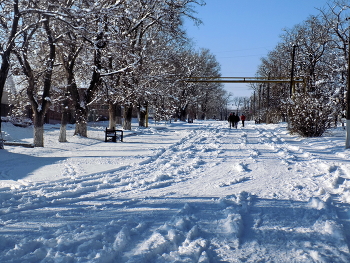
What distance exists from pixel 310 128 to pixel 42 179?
55.3 ft

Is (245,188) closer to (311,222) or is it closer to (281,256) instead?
(311,222)

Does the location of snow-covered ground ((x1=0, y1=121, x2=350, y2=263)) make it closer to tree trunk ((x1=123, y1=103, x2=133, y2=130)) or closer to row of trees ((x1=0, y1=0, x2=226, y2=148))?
row of trees ((x1=0, y1=0, x2=226, y2=148))

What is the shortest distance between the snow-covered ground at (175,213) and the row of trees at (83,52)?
481 cm

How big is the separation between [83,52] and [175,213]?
15.3 m

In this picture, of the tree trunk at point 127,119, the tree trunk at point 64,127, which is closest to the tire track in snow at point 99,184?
the tree trunk at point 64,127

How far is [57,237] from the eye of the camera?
4.61 meters

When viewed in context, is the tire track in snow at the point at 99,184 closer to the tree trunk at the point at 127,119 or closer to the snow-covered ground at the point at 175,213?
the snow-covered ground at the point at 175,213

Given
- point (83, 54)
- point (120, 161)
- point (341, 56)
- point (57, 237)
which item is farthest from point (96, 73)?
point (341, 56)

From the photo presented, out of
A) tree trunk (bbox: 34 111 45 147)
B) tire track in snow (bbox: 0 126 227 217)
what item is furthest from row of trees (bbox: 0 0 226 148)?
tire track in snow (bbox: 0 126 227 217)

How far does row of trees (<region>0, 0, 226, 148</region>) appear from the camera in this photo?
1305 cm

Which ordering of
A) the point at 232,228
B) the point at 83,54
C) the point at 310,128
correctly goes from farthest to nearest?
the point at 310,128, the point at 83,54, the point at 232,228

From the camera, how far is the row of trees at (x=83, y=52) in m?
13.1

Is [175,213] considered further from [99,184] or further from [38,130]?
[38,130]

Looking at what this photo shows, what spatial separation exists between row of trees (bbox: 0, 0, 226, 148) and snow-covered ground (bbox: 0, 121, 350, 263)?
4.81m
